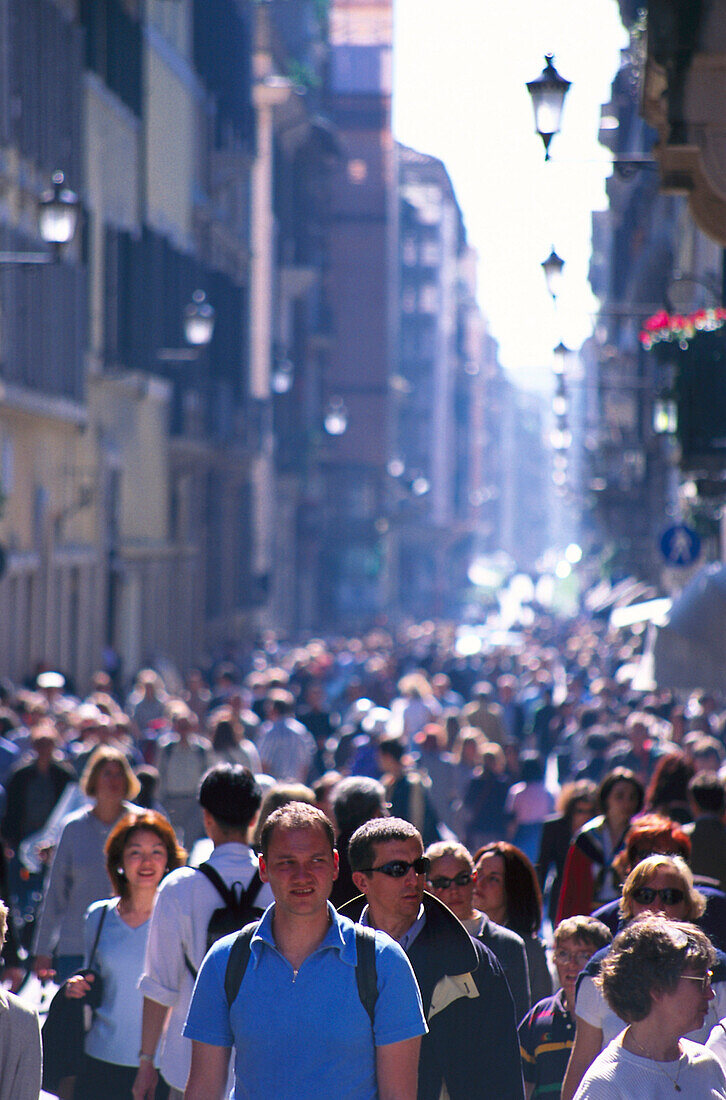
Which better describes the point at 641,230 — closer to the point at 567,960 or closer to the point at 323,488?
the point at 323,488

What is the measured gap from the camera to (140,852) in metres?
6.41

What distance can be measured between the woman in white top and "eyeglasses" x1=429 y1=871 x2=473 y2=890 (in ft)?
3.59

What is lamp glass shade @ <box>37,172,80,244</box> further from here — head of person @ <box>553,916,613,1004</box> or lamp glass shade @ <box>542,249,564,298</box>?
head of person @ <box>553,916,613,1004</box>

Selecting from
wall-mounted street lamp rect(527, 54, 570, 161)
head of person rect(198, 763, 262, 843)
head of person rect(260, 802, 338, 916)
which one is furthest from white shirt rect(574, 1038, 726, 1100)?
wall-mounted street lamp rect(527, 54, 570, 161)

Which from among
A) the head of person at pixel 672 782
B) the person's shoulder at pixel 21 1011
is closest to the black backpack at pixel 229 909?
the person's shoulder at pixel 21 1011

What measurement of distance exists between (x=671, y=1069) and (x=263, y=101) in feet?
149

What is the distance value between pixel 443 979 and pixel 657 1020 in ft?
2.85

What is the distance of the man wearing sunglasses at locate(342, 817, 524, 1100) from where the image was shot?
4.82 metres

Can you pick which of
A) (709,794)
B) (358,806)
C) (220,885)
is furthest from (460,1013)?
(709,794)

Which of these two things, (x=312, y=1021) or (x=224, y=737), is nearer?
(x=312, y=1021)

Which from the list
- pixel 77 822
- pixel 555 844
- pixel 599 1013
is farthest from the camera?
pixel 555 844

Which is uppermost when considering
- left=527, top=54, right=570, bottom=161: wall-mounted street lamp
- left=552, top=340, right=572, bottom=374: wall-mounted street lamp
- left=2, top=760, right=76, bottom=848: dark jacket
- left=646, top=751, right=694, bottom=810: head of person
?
left=527, top=54, right=570, bottom=161: wall-mounted street lamp

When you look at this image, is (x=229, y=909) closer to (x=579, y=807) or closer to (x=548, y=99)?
(x=579, y=807)

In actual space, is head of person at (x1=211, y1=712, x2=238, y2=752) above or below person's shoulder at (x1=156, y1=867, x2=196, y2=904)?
below
